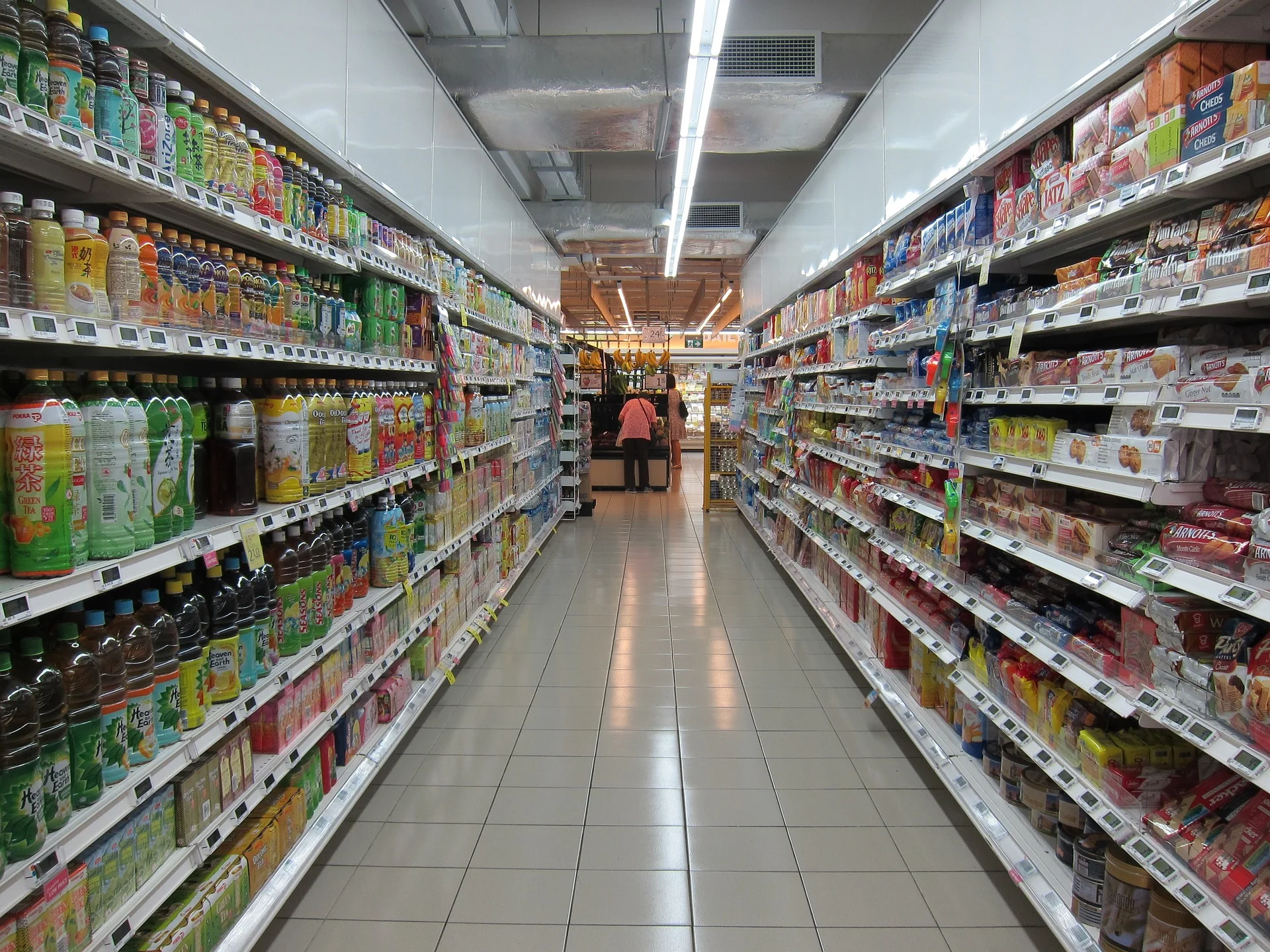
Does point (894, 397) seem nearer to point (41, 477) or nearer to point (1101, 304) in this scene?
point (1101, 304)

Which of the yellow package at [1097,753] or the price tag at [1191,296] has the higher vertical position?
the price tag at [1191,296]

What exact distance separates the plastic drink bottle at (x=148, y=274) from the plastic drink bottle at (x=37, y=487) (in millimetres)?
337

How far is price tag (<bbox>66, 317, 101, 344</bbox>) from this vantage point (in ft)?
4.95

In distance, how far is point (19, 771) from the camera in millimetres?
1415

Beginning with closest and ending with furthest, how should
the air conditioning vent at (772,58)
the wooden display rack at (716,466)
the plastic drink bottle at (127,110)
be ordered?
the plastic drink bottle at (127,110), the air conditioning vent at (772,58), the wooden display rack at (716,466)

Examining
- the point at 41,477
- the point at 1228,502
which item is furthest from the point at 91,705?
the point at 1228,502

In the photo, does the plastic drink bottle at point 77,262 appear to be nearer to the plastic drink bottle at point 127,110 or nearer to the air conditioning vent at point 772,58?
the plastic drink bottle at point 127,110

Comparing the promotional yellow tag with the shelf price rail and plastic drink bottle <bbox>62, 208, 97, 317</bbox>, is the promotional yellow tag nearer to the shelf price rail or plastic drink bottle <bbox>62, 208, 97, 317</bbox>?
plastic drink bottle <bbox>62, 208, 97, 317</bbox>

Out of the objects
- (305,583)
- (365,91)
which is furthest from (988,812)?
(365,91)

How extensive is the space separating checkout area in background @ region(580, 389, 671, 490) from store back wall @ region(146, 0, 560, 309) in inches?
328

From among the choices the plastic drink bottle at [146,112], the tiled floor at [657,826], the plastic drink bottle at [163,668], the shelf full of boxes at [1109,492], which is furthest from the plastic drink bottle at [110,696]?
the shelf full of boxes at [1109,492]

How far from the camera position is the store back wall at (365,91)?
2189mm

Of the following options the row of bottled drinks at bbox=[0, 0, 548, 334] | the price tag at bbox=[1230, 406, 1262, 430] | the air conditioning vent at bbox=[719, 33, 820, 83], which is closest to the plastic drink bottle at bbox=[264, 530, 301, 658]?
the row of bottled drinks at bbox=[0, 0, 548, 334]

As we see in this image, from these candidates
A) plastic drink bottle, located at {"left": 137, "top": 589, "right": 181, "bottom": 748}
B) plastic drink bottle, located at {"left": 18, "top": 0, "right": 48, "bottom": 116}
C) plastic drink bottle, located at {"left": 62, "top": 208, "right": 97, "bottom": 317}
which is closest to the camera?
plastic drink bottle, located at {"left": 18, "top": 0, "right": 48, "bottom": 116}
